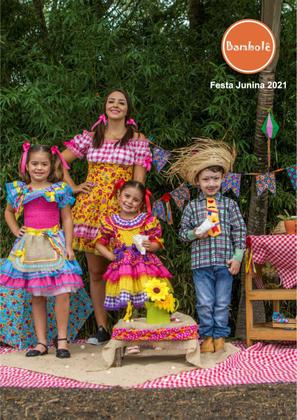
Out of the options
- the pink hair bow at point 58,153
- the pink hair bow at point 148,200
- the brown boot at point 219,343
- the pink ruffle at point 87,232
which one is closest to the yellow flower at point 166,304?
the brown boot at point 219,343

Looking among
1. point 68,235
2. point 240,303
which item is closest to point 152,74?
point 68,235

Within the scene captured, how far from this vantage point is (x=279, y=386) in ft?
12.3

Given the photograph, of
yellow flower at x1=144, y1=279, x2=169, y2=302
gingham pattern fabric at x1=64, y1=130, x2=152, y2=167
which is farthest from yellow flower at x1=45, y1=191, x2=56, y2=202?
yellow flower at x1=144, y1=279, x2=169, y2=302

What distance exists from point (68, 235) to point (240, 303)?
1700 millimetres

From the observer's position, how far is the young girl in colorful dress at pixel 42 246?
466 centimetres

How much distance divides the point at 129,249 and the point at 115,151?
0.81 metres

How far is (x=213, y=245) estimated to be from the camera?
4.84 m

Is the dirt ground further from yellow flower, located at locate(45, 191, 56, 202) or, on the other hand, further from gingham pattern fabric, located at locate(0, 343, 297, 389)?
yellow flower, located at locate(45, 191, 56, 202)

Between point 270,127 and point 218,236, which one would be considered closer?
point 218,236

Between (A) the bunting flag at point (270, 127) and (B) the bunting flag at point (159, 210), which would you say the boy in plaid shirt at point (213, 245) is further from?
(A) the bunting flag at point (270, 127)

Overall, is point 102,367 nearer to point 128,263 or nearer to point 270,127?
point 128,263

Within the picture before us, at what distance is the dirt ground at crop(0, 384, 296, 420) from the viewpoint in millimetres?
3287

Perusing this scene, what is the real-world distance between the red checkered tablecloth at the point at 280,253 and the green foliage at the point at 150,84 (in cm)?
81

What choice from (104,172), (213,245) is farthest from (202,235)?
(104,172)
